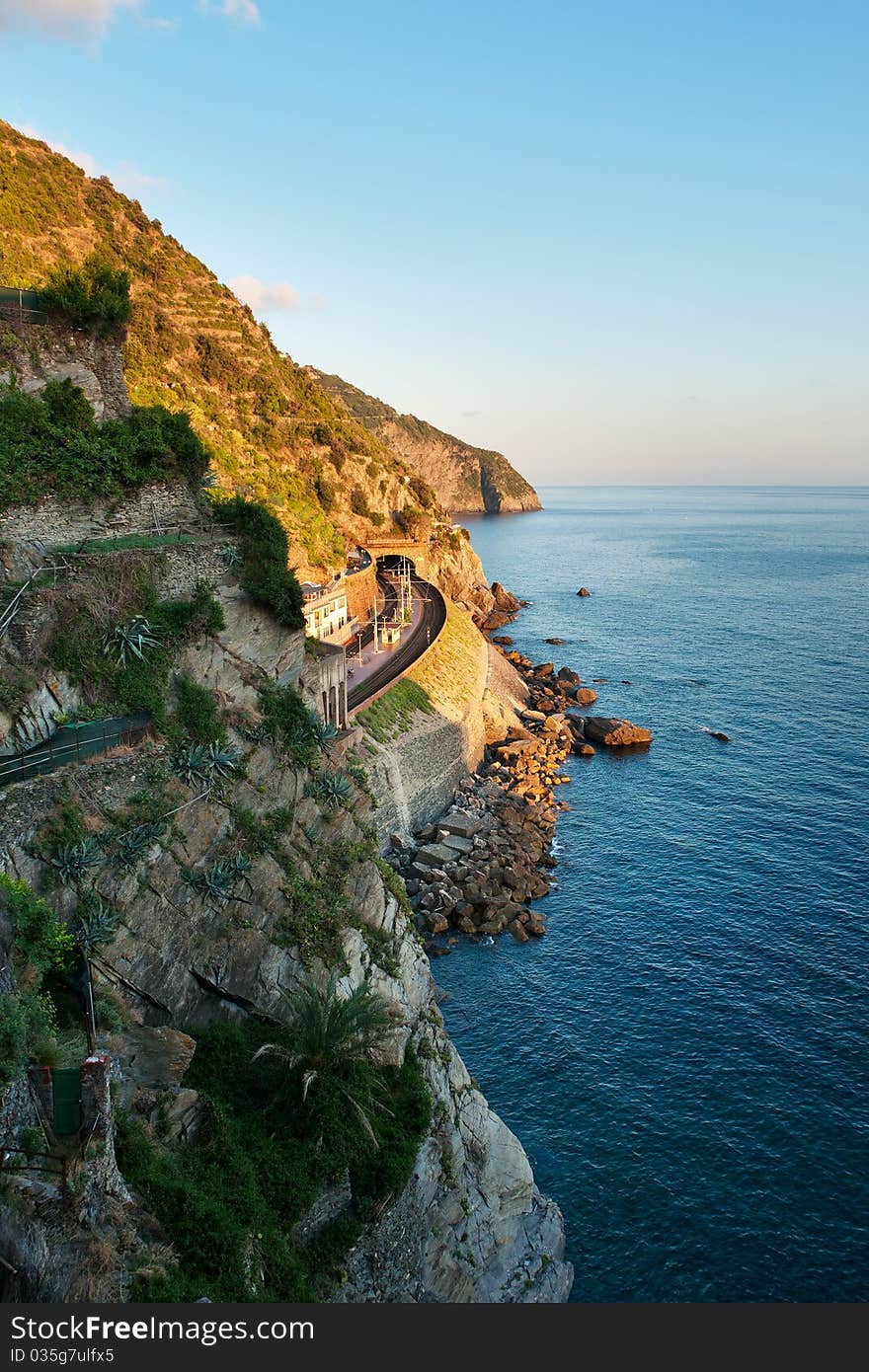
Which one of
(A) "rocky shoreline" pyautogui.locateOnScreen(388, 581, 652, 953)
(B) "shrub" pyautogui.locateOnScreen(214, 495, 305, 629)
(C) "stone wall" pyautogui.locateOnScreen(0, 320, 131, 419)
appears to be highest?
(C) "stone wall" pyautogui.locateOnScreen(0, 320, 131, 419)

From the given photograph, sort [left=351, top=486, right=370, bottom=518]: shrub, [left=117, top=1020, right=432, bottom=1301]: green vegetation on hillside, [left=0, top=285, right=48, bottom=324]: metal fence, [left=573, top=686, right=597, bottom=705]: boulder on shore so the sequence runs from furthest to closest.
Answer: [left=351, top=486, right=370, bottom=518]: shrub < [left=573, top=686, right=597, bottom=705]: boulder on shore < [left=0, top=285, right=48, bottom=324]: metal fence < [left=117, top=1020, right=432, bottom=1301]: green vegetation on hillside

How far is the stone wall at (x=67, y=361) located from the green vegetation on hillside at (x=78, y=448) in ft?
1.63

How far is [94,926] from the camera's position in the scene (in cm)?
1919

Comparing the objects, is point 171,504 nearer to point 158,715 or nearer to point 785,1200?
point 158,715

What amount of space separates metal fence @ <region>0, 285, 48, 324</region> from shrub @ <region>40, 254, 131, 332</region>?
0.83 ft

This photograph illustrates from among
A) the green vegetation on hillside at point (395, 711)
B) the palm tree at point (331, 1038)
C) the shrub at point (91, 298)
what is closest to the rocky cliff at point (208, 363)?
the green vegetation on hillside at point (395, 711)

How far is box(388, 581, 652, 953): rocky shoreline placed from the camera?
44688mm

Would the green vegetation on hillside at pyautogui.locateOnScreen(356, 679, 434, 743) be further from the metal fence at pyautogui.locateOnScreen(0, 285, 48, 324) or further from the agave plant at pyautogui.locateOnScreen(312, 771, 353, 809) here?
the metal fence at pyautogui.locateOnScreen(0, 285, 48, 324)

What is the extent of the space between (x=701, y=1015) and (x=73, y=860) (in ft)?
97.4

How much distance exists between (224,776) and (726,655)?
85.4 metres

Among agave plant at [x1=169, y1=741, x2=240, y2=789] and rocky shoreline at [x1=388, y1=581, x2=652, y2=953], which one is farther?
rocky shoreline at [x1=388, y1=581, x2=652, y2=953]

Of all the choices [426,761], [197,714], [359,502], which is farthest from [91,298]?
[359,502]

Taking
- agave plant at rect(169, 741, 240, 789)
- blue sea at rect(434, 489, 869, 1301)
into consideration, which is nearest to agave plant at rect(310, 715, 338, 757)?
agave plant at rect(169, 741, 240, 789)

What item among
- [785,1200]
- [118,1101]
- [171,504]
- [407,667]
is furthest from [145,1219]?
[407,667]
